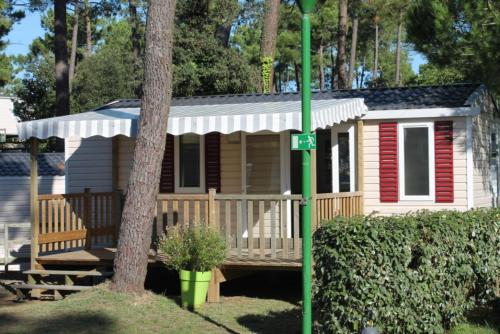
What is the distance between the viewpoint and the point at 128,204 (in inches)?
411

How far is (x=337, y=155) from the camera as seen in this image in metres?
13.0

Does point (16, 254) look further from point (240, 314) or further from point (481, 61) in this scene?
point (481, 61)

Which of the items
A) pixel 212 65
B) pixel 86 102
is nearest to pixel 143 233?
pixel 212 65

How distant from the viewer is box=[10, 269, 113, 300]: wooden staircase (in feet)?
37.2

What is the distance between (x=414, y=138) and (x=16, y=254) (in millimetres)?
7975

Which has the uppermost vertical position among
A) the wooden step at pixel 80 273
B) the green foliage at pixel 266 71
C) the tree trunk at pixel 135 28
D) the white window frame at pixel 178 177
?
the tree trunk at pixel 135 28

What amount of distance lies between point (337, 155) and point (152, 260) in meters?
3.80

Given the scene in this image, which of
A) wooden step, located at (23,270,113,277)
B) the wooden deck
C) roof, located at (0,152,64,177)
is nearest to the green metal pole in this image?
the wooden deck

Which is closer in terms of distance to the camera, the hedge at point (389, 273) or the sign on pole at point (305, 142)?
the sign on pole at point (305, 142)

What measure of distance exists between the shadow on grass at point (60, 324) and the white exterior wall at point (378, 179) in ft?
17.5

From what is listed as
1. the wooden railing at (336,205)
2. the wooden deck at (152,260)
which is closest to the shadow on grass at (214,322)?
the wooden deck at (152,260)

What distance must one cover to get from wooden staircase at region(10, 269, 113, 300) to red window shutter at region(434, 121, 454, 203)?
562cm

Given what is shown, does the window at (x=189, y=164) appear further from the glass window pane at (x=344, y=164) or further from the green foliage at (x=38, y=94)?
the green foliage at (x=38, y=94)

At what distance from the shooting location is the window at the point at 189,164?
13.9 m
